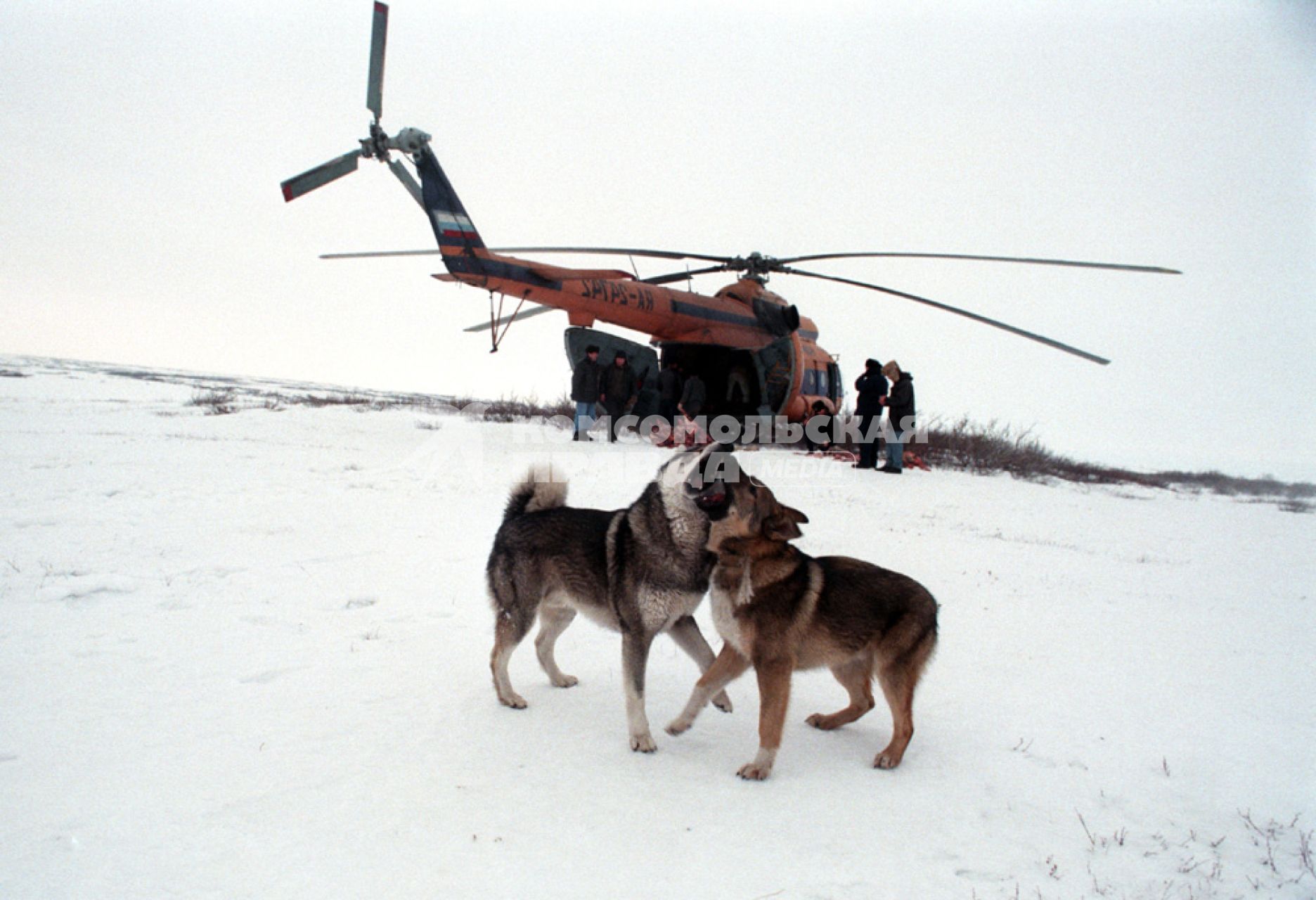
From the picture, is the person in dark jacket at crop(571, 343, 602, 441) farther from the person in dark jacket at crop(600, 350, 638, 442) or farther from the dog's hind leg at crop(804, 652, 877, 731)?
the dog's hind leg at crop(804, 652, 877, 731)

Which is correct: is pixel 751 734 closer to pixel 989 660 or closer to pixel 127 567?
pixel 989 660

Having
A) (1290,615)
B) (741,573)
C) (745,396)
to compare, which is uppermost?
(745,396)

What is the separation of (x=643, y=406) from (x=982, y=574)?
35.0ft

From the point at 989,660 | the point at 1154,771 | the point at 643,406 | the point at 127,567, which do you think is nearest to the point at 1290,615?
the point at 989,660

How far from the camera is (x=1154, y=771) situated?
11.8ft

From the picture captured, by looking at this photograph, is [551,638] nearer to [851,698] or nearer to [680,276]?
[851,698]

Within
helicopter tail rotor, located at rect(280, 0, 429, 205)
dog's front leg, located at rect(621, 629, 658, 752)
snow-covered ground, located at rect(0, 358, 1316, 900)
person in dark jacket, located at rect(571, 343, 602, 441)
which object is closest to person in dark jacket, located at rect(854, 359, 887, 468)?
person in dark jacket, located at rect(571, 343, 602, 441)

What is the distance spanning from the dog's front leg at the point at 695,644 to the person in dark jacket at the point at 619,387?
11.9 meters


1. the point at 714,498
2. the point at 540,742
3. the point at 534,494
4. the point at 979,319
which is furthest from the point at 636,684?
the point at 979,319

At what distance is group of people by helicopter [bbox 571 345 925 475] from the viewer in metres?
15.0

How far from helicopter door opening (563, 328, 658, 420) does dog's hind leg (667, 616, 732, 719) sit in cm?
1133

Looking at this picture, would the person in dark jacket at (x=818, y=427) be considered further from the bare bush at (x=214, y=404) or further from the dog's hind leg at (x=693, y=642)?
the bare bush at (x=214, y=404)

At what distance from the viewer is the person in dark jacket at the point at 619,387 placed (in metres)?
15.9

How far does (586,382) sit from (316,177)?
6407mm
